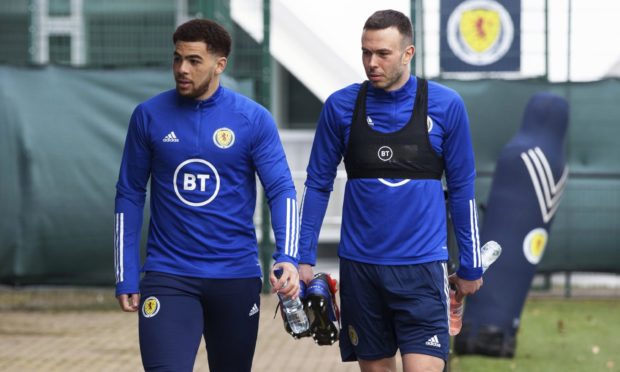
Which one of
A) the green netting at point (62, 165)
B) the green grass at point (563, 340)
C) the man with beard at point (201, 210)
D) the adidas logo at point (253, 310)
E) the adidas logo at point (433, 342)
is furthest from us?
the green netting at point (62, 165)

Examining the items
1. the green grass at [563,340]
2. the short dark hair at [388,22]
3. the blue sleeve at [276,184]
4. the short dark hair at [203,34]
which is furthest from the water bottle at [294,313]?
the green grass at [563,340]

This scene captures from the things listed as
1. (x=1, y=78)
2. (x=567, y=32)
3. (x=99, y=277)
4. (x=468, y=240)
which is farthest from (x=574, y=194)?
(x=468, y=240)

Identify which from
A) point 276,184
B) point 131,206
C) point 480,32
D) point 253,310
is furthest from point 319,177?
point 480,32

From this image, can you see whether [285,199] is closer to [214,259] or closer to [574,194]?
[214,259]

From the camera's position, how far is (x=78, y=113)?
13914mm

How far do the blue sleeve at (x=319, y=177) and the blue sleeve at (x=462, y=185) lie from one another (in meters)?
0.51

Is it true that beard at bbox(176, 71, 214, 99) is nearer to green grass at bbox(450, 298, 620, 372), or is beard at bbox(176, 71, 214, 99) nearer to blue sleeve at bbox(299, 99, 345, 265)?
blue sleeve at bbox(299, 99, 345, 265)

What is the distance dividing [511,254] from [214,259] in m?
5.47

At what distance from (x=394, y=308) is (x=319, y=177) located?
700 mm

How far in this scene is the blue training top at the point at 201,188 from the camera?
19.8 ft

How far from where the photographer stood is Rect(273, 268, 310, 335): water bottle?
6.05 meters

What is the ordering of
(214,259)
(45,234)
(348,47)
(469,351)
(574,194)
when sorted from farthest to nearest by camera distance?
(348,47)
(574,194)
(45,234)
(469,351)
(214,259)

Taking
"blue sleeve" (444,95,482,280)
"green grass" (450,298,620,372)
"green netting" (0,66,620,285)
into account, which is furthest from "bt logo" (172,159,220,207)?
"green netting" (0,66,620,285)

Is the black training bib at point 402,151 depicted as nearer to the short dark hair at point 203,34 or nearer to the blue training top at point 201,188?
the blue training top at point 201,188
